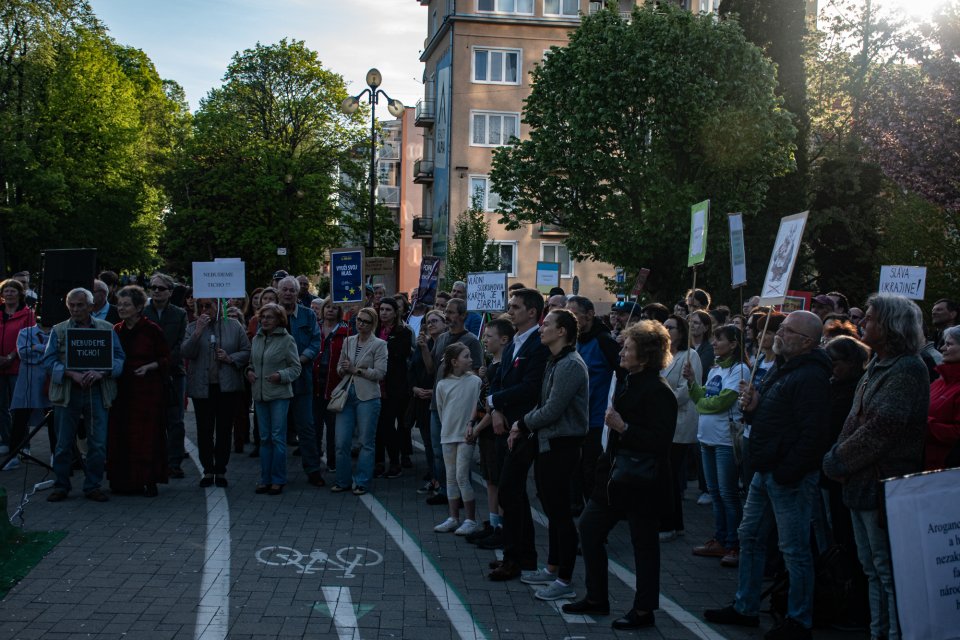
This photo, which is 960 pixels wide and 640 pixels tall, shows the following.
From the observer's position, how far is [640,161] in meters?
32.2

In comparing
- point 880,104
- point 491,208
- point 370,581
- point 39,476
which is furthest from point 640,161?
point 370,581

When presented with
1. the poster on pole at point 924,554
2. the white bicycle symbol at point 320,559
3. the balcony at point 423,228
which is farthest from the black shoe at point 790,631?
the balcony at point 423,228

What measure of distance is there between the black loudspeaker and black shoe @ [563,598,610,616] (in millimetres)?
6713

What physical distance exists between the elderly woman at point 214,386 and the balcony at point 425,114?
4408 centimetres

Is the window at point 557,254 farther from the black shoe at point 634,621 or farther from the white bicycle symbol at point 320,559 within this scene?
the black shoe at point 634,621

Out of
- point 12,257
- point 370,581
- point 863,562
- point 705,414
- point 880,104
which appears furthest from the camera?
point 12,257

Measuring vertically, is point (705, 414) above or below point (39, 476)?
above

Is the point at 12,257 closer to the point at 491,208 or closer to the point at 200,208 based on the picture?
the point at 200,208

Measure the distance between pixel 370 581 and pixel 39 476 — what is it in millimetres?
5971

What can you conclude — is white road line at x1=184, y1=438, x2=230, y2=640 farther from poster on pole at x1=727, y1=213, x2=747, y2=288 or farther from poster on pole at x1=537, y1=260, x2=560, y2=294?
poster on pole at x1=537, y1=260, x2=560, y2=294

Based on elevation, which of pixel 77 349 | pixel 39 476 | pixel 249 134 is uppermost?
pixel 249 134

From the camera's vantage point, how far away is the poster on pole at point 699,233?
1102 cm

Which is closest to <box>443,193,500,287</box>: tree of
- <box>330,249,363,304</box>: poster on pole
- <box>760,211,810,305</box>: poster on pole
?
<box>330,249,363,304</box>: poster on pole

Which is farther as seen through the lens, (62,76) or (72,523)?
(62,76)
